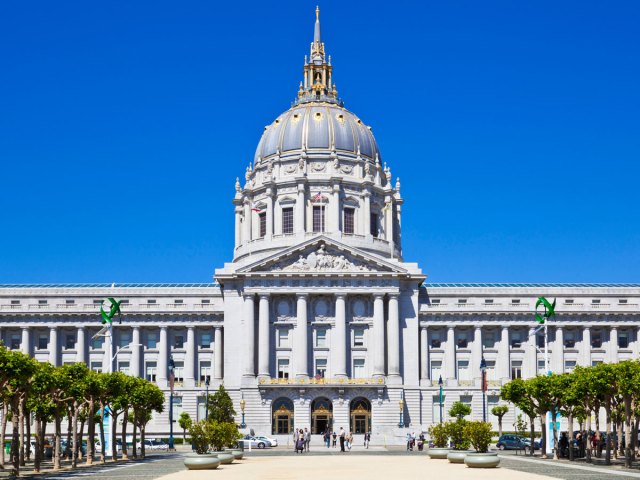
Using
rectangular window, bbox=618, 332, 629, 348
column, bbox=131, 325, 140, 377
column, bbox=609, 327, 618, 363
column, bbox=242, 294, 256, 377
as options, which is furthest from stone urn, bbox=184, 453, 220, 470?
rectangular window, bbox=618, 332, 629, 348

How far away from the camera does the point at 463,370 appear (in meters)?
136

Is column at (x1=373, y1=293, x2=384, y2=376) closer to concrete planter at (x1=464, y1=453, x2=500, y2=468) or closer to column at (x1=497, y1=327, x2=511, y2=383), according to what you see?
column at (x1=497, y1=327, x2=511, y2=383)

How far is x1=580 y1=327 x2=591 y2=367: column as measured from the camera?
13688cm

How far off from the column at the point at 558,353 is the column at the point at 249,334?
40.1m

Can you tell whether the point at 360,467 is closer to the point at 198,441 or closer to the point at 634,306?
the point at 198,441

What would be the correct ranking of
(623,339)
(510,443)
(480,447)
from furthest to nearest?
1. (623,339)
2. (510,443)
3. (480,447)

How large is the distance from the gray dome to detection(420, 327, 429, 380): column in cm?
3496

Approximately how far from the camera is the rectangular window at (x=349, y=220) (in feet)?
497

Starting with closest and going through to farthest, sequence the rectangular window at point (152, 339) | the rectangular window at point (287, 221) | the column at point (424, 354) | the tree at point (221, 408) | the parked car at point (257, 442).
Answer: the parked car at point (257, 442) → the tree at point (221, 408) → the column at point (424, 354) → the rectangular window at point (152, 339) → the rectangular window at point (287, 221)

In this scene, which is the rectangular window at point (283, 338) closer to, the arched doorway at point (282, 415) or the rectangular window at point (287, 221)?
the arched doorway at point (282, 415)

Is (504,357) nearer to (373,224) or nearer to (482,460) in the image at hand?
(373,224)

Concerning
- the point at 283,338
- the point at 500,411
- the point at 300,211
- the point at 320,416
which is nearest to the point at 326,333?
the point at 283,338

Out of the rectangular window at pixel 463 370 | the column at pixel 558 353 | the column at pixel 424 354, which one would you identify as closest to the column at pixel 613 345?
the column at pixel 558 353

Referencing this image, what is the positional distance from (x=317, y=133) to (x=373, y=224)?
17.0 m
